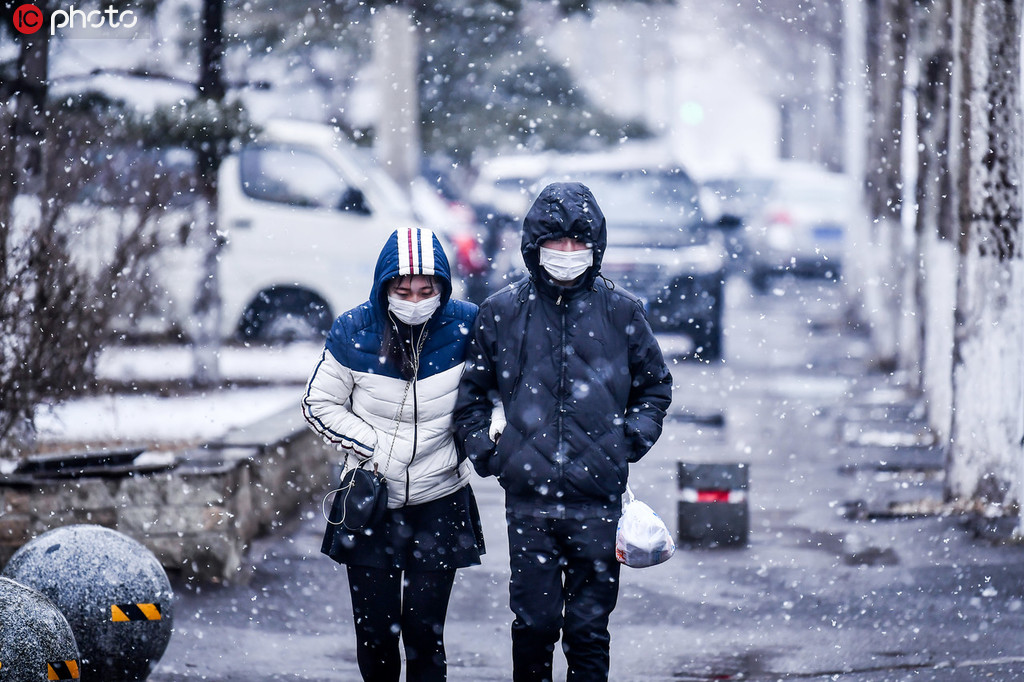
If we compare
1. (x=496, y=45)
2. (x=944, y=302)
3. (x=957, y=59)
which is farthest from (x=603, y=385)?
(x=496, y=45)

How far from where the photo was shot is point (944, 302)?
10.3 meters

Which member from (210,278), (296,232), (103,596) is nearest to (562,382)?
(103,596)

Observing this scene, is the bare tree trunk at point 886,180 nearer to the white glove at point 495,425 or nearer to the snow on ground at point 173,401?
the snow on ground at point 173,401

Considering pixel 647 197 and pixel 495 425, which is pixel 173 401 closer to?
pixel 647 197

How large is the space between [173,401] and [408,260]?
696 cm

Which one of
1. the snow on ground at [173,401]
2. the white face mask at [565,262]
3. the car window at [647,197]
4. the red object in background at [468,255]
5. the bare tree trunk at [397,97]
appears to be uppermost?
the bare tree trunk at [397,97]

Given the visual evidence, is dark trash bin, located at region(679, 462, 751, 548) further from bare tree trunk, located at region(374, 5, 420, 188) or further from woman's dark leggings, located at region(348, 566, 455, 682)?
bare tree trunk, located at region(374, 5, 420, 188)

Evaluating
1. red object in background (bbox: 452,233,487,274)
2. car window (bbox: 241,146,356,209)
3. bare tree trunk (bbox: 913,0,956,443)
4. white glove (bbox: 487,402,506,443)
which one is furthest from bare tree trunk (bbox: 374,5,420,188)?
white glove (bbox: 487,402,506,443)

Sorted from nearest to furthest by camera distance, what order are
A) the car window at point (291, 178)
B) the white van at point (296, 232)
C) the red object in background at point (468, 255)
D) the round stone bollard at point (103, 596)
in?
the round stone bollard at point (103, 596) < the white van at point (296, 232) < the car window at point (291, 178) < the red object in background at point (468, 255)

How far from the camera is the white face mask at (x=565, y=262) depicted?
14.2ft

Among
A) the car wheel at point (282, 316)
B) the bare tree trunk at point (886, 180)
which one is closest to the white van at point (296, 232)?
the car wheel at point (282, 316)

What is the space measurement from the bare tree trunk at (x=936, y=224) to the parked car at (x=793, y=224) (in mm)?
10949

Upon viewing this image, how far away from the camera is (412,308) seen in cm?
434

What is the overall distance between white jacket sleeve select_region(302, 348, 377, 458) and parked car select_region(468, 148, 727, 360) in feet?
29.9
